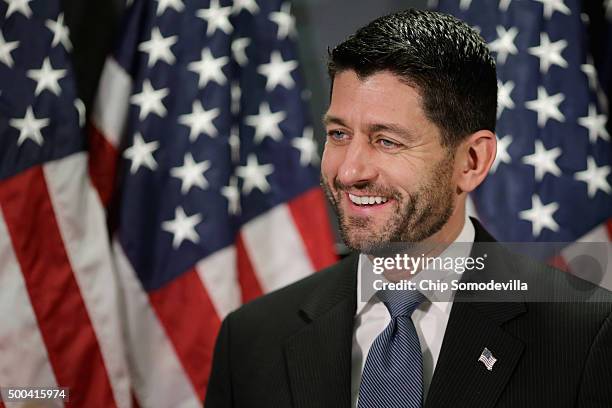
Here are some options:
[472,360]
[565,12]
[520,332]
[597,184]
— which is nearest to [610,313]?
[520,332]

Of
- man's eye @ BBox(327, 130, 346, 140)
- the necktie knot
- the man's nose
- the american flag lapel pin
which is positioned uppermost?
man's eye @ BBox(327, 130, 346, 140)

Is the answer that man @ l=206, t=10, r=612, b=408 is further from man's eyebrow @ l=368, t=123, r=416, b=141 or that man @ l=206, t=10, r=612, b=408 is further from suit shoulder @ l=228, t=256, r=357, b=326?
suit shoulder @ l=228, t=256, r=357, b=326

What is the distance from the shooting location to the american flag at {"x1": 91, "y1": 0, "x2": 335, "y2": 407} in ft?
7.97

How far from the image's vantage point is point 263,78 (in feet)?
8.20

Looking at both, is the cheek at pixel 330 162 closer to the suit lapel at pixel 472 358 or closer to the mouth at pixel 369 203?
the mouth at pixel 369 203

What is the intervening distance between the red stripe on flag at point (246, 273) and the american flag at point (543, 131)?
0.75m

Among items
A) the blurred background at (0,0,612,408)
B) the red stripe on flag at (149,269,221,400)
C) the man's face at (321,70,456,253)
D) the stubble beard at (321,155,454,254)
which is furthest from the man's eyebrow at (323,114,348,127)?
the red stripe on flag at (149,269,221,400)

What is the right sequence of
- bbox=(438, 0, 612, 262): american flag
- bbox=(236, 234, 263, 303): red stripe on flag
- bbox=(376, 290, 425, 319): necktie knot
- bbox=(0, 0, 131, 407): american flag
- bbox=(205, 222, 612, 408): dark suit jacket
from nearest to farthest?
bbox=(205, 222, 612, 408): dark suit jacket
bbox=(376, 290, 425, 319): necktie knot
bbox=(0, 0, 131, 407): american flag
bbox=(438, 0, 612, 262): american flag
bbox=(236, 234, 263, 303): red stripe on flag

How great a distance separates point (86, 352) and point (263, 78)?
102cm

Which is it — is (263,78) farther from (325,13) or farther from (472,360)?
(472,360)

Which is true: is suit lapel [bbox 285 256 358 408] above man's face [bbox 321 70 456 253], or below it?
below

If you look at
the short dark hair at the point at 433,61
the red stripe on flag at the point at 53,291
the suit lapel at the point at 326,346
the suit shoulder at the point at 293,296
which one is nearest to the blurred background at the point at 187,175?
the red stripe on flag at the point at 53,291

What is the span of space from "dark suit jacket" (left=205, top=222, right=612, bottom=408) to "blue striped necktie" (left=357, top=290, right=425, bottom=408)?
1.5 inches

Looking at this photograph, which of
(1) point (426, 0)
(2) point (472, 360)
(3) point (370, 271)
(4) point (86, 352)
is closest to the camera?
(2) point (472, 360)
